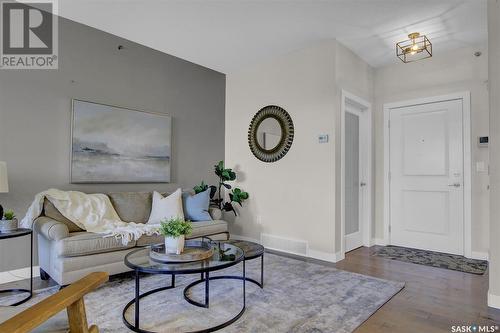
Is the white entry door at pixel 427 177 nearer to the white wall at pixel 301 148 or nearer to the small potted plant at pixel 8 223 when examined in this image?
the white wall at pixel 301 148

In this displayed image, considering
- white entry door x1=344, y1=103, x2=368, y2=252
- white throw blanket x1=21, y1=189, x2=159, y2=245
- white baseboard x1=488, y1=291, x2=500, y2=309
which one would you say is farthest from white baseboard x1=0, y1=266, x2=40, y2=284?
white baseboard x1=488, y1=291, x2=500, y2=309

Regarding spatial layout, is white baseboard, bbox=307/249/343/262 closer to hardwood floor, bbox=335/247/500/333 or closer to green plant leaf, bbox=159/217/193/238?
hardwood floor, bbox=335/247/500/333

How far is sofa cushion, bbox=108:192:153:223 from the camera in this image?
11.5 feet

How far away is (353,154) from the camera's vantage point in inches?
172

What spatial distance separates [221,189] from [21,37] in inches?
128

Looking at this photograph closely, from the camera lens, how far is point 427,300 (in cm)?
250

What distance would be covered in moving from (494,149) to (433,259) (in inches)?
73.9

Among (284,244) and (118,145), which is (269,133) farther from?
(118,145)

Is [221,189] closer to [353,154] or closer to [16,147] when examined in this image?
[353,154]

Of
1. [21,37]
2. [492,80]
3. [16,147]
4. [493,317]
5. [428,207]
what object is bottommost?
[493,317]

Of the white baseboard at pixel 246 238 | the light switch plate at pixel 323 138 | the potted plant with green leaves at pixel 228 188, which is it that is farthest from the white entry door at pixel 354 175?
the potted plant with green leaves at pixel 228 188

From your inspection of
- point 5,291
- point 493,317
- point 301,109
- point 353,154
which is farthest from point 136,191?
point 493,317

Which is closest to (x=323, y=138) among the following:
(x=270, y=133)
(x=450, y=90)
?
(x=270, y=133)

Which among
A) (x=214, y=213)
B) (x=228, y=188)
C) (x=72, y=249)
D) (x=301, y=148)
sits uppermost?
(x=301, y=148)
